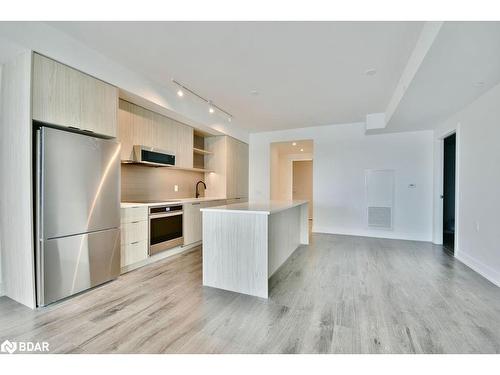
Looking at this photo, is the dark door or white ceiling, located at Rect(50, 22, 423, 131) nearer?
white ceiling, located at Rect(50, 22, 423, 131)

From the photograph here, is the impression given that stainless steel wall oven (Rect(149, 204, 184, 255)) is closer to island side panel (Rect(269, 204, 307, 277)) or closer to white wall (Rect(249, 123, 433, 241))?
island side panel (Rect(269, 204, 307, 277))

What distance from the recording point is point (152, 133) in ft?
12.0

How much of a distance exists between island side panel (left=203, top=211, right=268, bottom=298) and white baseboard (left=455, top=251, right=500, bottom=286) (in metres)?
2.70

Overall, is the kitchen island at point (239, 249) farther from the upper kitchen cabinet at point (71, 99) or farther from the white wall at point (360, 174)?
the white wall at point (360, 174)

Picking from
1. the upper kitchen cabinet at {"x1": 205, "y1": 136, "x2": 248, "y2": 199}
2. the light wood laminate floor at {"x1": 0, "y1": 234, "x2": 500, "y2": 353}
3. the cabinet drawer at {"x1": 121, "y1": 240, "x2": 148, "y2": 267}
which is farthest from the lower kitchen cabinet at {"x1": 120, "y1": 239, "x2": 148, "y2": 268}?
the upper kitchen cabinet at {"x1": 205, "y1": 136, "x2": 248, "y2": 199}

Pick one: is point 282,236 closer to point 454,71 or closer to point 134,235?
point 134,235

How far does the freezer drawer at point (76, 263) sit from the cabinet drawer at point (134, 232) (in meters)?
0.18

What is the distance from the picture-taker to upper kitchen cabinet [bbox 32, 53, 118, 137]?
6.89ft

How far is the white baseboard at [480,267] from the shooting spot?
2664 mm
